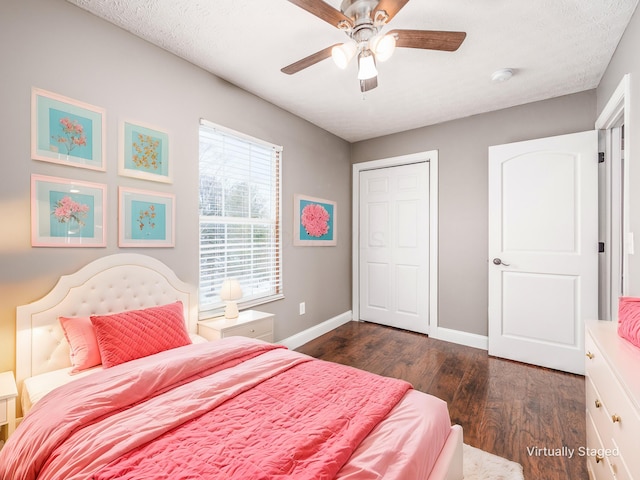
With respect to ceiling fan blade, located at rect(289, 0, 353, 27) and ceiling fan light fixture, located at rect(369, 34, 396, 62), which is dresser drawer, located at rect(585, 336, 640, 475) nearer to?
ceiling fan light fixture, located at rect(369, 34, 396, 62)

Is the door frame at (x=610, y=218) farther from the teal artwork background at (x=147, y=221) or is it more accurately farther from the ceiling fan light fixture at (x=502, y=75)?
the teal artwork background at (x=147, y=221)

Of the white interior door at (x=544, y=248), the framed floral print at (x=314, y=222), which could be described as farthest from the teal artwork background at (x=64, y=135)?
the white interior door at (x=544, y=248)

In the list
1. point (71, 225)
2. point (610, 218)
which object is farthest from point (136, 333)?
point (610, 218)

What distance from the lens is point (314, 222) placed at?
3.58 metres

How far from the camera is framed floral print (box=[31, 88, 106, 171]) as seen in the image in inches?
64.9

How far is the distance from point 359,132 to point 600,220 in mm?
2607

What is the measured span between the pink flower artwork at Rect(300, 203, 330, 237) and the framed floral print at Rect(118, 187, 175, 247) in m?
1.50

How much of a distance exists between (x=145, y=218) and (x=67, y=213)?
426 millimetres

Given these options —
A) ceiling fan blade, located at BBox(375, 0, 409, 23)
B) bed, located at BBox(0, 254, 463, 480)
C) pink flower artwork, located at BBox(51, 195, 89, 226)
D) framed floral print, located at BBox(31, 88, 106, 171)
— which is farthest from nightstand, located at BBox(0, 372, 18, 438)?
ceiling fan blade, located at BBox(375, 0, 409, 23)

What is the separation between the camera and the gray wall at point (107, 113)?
61.6 inches

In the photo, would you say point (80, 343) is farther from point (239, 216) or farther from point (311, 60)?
point (311, 60)

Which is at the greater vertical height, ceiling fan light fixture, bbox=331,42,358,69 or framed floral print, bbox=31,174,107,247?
ceiling fan light fixture, bbox=331,42,358,69

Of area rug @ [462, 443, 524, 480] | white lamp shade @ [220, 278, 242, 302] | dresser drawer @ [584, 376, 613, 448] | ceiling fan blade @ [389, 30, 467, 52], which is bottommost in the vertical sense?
area rug @ [462, 443, 524, 480]

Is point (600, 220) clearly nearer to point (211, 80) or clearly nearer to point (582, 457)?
point (582, 457)
